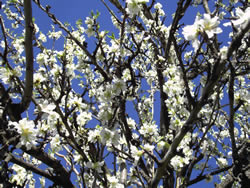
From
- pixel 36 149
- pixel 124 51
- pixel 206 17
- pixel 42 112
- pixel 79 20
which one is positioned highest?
pixel 79 20

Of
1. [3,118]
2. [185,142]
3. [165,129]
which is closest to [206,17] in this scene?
[3,118]

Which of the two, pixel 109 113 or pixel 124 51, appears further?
pixel 124 51

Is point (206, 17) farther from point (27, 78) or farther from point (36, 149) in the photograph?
point (36, 149)

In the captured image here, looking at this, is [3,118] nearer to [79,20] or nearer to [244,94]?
[79,20]

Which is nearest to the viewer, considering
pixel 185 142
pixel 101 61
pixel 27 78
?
pixel 27 78

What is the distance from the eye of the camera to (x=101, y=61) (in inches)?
109

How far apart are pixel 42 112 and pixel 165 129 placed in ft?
7.42

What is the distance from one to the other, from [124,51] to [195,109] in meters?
1.16

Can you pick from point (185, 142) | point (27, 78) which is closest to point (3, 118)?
point (27, 78)

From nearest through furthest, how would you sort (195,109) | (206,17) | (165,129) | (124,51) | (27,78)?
(206,17) → (195,109) → (27,78) → (124,51) → (165,129)

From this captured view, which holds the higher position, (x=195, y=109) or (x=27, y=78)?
(x=27, y=78)

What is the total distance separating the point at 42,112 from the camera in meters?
2.06

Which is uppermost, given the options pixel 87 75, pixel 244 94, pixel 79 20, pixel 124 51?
pixel 87 75

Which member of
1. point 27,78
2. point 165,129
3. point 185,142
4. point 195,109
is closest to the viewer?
point 195,109
